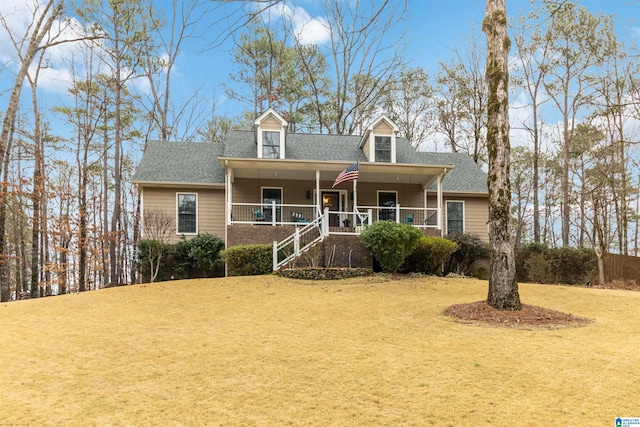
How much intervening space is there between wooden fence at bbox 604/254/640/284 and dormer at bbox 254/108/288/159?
1480cm

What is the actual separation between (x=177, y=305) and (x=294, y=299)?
271 centimetres

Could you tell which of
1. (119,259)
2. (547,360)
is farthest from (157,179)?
(547,360)

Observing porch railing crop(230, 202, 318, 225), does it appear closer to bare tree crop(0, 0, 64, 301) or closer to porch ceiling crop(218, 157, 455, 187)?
porch ceiling crop(218, 157, 455, 187)

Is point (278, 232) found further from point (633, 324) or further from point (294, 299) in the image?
point (633, 324)

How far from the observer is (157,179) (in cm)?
1692

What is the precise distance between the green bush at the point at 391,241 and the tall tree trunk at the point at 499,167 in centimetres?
503

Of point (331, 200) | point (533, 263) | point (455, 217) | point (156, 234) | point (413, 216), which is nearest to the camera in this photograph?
point (156, 234)

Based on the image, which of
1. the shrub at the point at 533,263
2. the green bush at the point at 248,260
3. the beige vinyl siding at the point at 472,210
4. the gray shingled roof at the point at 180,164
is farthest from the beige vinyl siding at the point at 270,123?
the shrub at the point at 533,263

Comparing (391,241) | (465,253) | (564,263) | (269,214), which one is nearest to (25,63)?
(269,214)

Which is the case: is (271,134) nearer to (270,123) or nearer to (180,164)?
(270,123)

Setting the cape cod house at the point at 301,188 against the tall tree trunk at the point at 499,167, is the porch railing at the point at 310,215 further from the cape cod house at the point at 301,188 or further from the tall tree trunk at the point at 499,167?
the tall tree trunk at the point at 499,167

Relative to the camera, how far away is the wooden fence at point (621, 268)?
17422 mm

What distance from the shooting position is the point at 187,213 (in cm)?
1730

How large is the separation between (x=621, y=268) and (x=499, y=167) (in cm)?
1384
